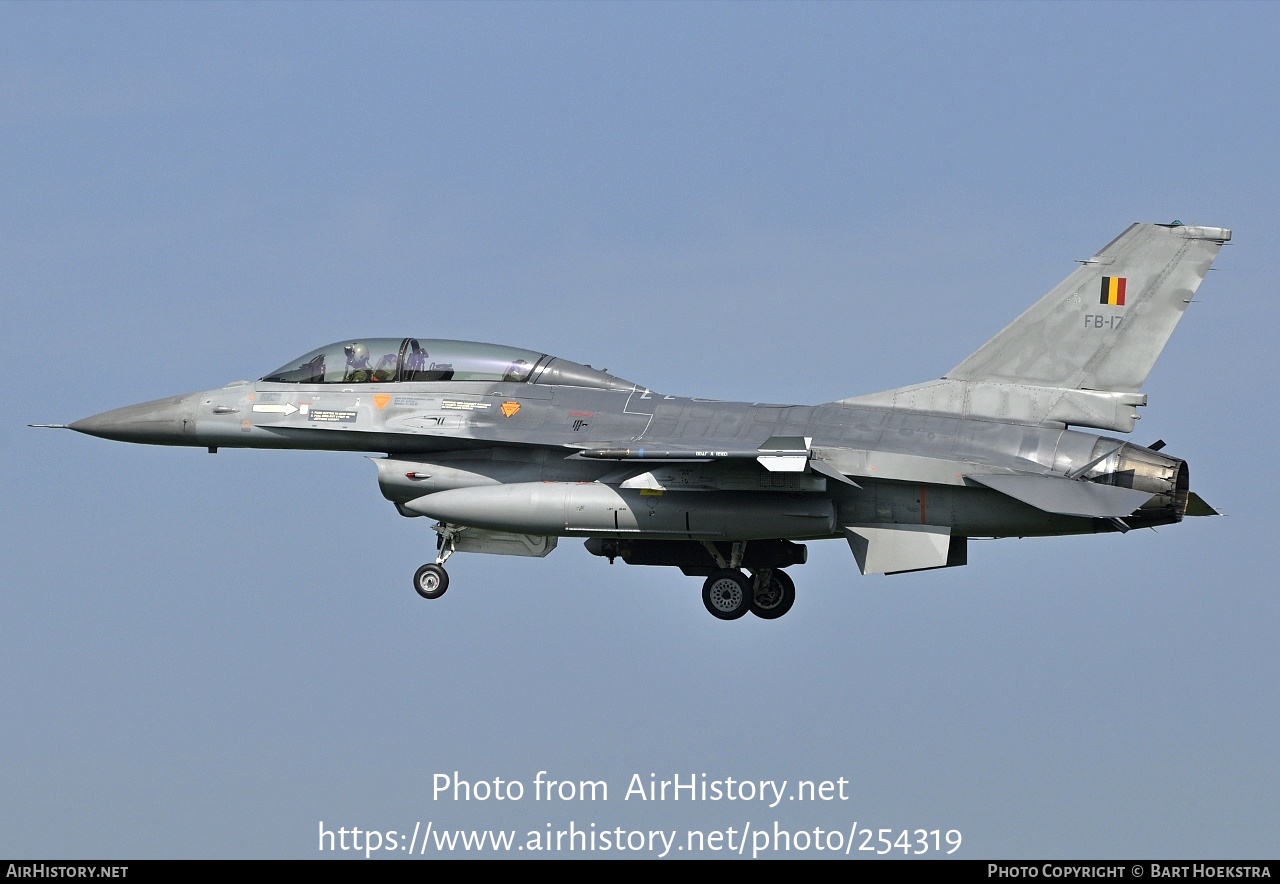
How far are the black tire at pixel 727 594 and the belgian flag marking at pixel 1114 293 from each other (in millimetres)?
5466

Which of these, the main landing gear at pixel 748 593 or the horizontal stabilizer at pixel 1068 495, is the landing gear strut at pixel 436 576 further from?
the horizontal stabilizer at pixel 1068 495

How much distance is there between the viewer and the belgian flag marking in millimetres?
24859

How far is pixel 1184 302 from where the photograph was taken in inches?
976

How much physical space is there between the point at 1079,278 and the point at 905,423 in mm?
2766

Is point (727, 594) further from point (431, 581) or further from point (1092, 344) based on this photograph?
point (1092, 344)

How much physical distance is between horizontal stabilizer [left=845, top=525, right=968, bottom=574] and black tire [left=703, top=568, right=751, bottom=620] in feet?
5.87

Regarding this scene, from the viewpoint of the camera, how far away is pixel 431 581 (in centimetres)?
2572

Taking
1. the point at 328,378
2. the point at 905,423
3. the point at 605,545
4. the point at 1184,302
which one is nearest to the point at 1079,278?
the point at 1184,302

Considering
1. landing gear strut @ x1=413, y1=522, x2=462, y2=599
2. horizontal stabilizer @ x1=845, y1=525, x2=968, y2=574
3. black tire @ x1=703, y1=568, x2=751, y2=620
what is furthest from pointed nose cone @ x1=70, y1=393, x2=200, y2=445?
horizontal stabilizer @ x1=845, y1=525, x2=968, y2=574

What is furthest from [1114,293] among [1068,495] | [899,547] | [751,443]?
[751,443]

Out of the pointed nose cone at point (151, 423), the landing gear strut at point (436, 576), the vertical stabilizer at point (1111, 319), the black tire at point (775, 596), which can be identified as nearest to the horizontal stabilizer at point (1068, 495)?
the vertical stabilizer at point (1111, 319)
